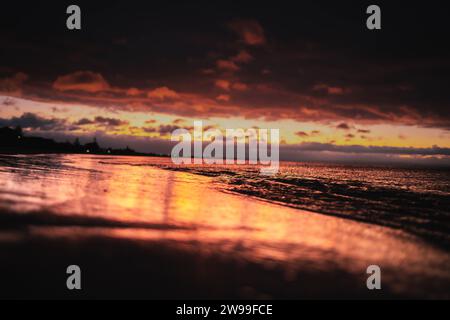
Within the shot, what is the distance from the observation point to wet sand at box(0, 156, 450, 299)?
5.60 meters

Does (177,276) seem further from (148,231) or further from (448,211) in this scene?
(448,211)

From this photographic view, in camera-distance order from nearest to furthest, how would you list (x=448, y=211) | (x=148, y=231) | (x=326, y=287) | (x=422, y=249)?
(x=326, y=287)
(x=422, y=249)
(x=148, y=231)
(x=448, y=211)

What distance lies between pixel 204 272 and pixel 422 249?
247 inches

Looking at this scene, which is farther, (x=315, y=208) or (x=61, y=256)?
(x=315, y=208)

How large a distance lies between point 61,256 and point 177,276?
2580 mm

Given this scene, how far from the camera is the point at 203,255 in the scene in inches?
289

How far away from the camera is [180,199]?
16625 mm

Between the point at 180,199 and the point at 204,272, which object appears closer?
the point at 204,272

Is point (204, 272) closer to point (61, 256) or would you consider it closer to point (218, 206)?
point (61, 256)

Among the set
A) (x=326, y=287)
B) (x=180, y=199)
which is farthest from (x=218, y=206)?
(x=326, y=287)

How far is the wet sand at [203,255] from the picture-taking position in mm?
5602

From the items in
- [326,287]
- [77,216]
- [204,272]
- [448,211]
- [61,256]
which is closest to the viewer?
[326,287]
